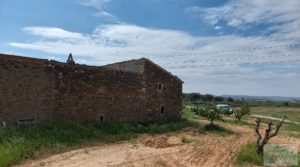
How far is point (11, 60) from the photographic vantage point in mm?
17391

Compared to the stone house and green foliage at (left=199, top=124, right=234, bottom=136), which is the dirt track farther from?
the stone house

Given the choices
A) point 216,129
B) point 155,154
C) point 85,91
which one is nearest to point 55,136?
point 155,154

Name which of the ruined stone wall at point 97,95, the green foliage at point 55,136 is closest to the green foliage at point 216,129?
the green foliage at point 55,136

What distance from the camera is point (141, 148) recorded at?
55.1 feet

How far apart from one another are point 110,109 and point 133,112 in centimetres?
201

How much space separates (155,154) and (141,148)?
1.45 meters

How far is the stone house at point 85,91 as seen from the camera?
17609 mm

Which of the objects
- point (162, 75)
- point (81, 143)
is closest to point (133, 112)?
point (162, 75)

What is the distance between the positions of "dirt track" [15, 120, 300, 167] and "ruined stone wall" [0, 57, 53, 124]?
421cm

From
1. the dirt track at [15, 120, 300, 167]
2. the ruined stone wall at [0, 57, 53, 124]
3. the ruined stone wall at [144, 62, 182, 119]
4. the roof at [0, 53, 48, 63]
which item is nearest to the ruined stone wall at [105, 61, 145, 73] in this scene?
the ruined stone wall at [144, 62, 182, 119]

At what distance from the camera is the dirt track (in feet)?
44.5

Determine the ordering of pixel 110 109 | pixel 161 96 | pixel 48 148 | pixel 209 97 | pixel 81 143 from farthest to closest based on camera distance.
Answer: pixel 209 97
pixel 161 96
pixel 110 109
pixel 81 143
pixel 48 148

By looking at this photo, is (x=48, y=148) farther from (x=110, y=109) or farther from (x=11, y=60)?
(x=110, y=109)

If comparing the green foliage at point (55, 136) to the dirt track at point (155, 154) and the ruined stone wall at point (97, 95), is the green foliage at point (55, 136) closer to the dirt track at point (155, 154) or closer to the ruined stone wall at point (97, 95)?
the dirt track at point (155, 154)
